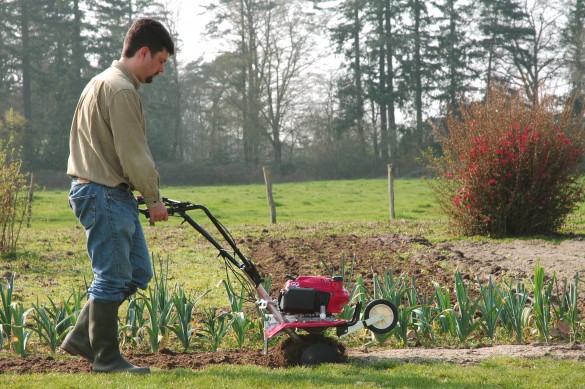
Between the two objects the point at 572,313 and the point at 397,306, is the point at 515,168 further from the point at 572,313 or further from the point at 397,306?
the point at 397,306

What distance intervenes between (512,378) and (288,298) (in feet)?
4.92

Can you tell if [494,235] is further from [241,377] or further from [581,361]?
[241,377]

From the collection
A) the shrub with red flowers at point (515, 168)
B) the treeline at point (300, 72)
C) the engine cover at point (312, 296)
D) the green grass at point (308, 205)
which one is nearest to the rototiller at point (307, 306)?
the engine cover at point (312, 296)

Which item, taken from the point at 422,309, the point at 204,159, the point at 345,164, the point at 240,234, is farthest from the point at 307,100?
the point at 422,309

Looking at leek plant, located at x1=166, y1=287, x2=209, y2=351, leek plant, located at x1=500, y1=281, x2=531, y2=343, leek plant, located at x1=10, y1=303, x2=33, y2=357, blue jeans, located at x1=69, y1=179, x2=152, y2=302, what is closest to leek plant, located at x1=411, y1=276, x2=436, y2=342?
leek plant, located at x1=500, y1=281, x2=531, y2=343

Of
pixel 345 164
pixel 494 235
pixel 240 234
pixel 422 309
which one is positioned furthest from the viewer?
pixel 345 164

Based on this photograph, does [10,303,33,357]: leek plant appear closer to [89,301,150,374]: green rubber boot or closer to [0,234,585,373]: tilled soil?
[0,234,585,373]: tilled soil

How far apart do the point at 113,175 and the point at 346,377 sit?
6.35ft

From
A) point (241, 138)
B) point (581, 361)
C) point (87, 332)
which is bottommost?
point (581, 361)

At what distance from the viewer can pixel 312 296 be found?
4602 mm

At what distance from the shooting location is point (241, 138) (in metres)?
48.2

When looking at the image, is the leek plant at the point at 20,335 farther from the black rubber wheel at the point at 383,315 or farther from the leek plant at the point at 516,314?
the leek plant at the point at 516,314

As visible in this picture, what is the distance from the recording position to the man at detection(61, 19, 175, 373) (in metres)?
4.37

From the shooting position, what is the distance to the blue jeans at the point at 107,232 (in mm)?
4395
